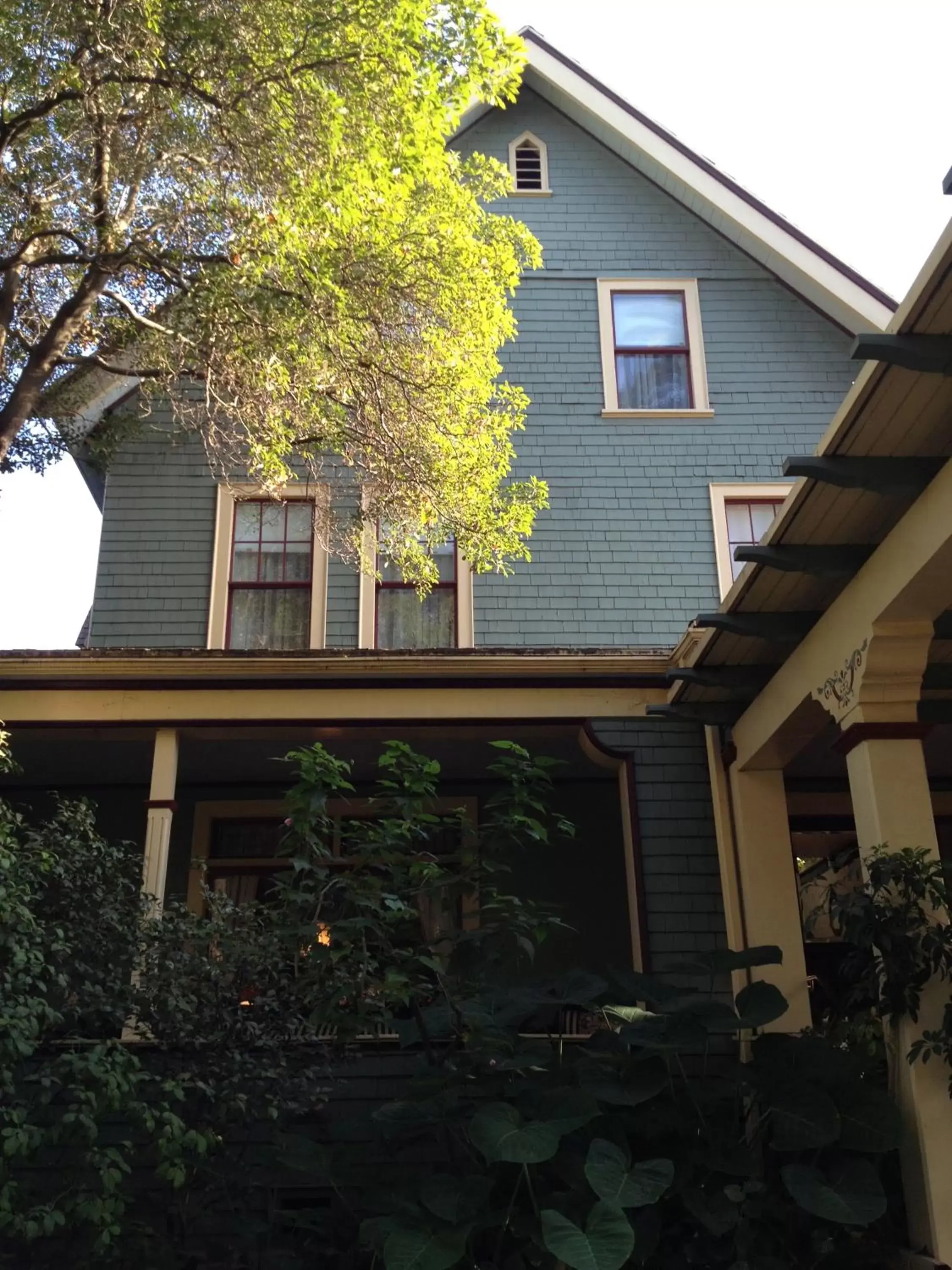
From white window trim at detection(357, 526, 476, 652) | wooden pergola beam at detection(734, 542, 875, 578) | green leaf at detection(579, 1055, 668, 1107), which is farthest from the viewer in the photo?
white window trim at detection(357, 526, 476, 652)

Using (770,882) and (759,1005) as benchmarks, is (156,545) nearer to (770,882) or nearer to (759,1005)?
(770,882)

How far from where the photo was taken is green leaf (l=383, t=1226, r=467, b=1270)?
5.17 meters

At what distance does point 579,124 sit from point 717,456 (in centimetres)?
392

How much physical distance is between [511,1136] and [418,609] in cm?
599

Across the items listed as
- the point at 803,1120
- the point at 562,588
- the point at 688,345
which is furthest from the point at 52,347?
the point at 803,1120

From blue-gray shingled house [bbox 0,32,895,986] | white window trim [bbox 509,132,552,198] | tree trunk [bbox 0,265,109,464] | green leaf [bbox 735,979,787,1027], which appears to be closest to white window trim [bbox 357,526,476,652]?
blue-gray shingled house [bbox 0,32,895,986]

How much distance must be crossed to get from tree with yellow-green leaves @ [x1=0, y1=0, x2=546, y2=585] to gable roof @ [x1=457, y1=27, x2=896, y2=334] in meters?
2.61

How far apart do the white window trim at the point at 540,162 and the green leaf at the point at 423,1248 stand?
972cm

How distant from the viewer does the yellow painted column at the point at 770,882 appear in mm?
7633

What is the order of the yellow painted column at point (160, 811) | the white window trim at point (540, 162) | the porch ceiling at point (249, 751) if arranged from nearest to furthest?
the yellow painted column at point (160, 811)
the porch ceiling at point (249, 751)
the white window trim at point (540, 162)

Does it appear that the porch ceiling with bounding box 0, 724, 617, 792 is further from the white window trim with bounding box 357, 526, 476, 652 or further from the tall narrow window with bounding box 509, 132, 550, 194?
the tall narrow window with bounding box 509, 132, 550, 194

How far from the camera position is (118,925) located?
6676 mm

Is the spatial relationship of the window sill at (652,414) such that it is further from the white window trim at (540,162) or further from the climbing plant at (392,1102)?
the climbing plant at (392,1102)

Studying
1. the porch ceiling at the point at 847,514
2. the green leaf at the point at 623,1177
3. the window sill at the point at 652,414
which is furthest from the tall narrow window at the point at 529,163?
the green leaf at the point at 623,1177
